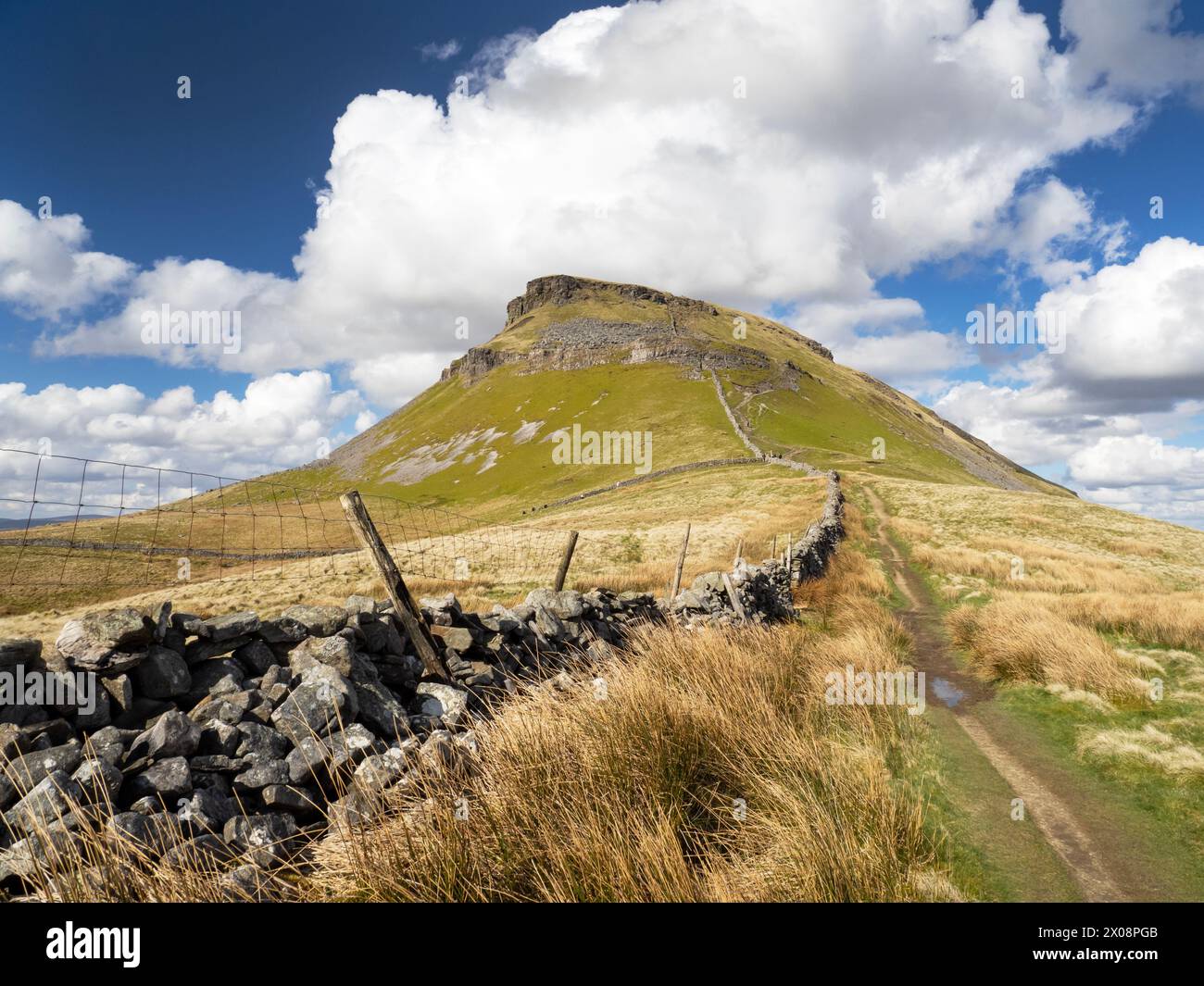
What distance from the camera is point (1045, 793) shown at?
7.05 meters

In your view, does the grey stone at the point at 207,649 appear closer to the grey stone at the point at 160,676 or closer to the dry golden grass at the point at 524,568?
the grey stone at the point at 160,676

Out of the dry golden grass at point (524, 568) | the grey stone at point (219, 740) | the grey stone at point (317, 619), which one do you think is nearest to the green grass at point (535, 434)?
the dry golden grass at point (524, 568)

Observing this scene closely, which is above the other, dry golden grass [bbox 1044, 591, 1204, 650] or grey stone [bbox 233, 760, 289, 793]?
grey stone [bbox 233, 760, 289, 793]

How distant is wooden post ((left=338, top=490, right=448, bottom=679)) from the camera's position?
723 centimetres

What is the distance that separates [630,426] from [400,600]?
371ft

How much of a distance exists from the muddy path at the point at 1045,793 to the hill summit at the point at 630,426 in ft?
218

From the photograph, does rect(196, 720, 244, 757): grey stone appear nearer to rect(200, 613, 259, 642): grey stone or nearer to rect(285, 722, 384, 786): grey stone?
rect(285, 722, 384, 786): grey stone

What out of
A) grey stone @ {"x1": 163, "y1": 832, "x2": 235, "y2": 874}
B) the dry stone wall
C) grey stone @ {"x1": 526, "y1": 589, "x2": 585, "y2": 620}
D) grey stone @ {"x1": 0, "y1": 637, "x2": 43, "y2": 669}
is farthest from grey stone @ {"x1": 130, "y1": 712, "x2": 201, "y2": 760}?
grey stone @ {"x1": 526, "y1": 589, "x2": 585, "y2": 620}

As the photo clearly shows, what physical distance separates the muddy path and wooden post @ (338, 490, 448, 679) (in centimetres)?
667

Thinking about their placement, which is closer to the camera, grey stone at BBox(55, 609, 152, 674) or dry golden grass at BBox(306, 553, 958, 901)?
dry golden grass at BBox(306, 553, 958, 901)

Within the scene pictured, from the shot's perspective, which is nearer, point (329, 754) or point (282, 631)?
point (329, 754)

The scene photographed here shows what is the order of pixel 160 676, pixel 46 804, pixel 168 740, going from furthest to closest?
1. pixel 160 676
2. pixel 168 740
3. pixel 46 804

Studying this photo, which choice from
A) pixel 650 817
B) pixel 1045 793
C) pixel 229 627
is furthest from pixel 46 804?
pixel 1045 793

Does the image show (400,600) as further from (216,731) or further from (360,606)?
(216,731)
